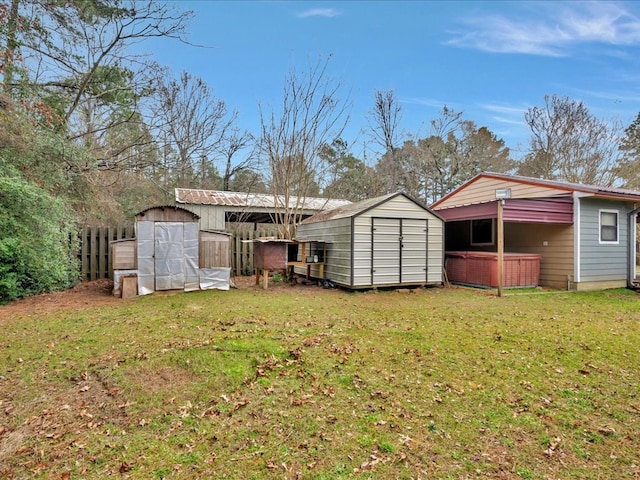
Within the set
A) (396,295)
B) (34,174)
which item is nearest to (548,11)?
(396,295)

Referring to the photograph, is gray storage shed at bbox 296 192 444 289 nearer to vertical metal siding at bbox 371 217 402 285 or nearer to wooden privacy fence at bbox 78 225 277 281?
vertical metal siding at bbox 371 217 402 285

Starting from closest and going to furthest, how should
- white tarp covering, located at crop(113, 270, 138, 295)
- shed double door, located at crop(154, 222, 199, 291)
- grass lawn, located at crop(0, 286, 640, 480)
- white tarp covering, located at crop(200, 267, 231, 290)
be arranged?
grass lawn, located at crop(0, 286, 640, 480)
white tarp covering, located at crop(113, 270, 138, 295)
shed double door, located at crop(154, 222, 199, 291)
white tarp covering, located at crop(200, 267, 231, 290)

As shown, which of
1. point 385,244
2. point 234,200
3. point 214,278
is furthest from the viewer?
point 234,200

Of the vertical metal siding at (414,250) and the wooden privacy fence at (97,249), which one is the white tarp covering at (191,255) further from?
the vertical metal siding at (414,250)

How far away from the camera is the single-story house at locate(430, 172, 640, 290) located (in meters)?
9.66

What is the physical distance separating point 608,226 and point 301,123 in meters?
10.2

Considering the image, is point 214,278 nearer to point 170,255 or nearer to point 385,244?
point 170,255

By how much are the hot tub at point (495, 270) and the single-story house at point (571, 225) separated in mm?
699

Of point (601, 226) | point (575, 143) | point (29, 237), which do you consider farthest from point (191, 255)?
point (575, 143)

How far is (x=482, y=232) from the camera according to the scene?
12.6 metres

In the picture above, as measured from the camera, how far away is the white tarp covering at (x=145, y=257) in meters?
8.10

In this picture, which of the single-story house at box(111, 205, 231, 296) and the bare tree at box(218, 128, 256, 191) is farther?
the bare tree at box(218, 128, 256, 191)

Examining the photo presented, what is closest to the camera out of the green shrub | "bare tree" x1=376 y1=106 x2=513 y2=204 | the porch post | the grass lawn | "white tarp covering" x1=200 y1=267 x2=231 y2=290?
the grass lawn

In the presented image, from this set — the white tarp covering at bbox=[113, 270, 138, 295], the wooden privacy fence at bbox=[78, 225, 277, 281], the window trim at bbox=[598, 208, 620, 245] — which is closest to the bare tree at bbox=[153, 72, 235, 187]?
the wooden privacy fence at bbox=[78, 225, 277, 281]
